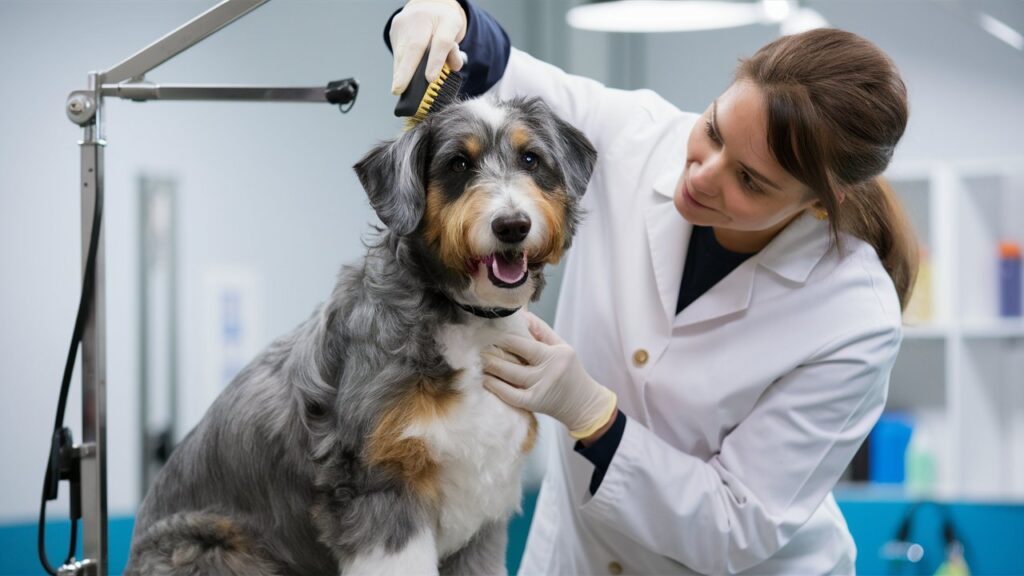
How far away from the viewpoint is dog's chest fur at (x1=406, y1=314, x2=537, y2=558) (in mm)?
1568

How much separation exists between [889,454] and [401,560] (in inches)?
153

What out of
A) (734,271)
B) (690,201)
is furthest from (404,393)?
(734,271)

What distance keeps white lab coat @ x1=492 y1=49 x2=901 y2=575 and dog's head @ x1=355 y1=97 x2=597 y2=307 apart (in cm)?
43

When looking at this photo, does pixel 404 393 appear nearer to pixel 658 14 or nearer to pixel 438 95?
pixel 438 95

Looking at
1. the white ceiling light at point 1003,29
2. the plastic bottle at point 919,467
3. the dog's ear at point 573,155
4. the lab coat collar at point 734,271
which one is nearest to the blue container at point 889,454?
the plastic bottle at point 919,467

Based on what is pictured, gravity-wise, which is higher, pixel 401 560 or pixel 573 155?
pixel 573 155

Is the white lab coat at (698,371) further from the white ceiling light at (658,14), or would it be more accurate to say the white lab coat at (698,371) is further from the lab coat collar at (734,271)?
the white ceiling light at (658,14)

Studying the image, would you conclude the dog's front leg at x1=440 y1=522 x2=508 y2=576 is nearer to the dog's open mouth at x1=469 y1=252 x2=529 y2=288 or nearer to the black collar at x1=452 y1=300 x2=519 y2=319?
the black collar at x1=452 y1=300 x2=519 y2=319

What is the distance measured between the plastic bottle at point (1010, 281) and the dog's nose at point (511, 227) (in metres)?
4.04

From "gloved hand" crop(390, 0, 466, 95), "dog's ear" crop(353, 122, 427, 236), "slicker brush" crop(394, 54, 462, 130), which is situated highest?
"gloved hand" crop(390, 0, 466, 95)

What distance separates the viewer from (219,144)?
4605 mm

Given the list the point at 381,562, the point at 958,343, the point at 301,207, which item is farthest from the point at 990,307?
the point at 381,562

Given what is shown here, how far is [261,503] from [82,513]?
0.36 metres

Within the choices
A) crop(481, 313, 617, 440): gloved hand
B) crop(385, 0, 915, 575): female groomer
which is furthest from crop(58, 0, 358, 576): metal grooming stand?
crop(481, 313, 617, 440): gloved hand
